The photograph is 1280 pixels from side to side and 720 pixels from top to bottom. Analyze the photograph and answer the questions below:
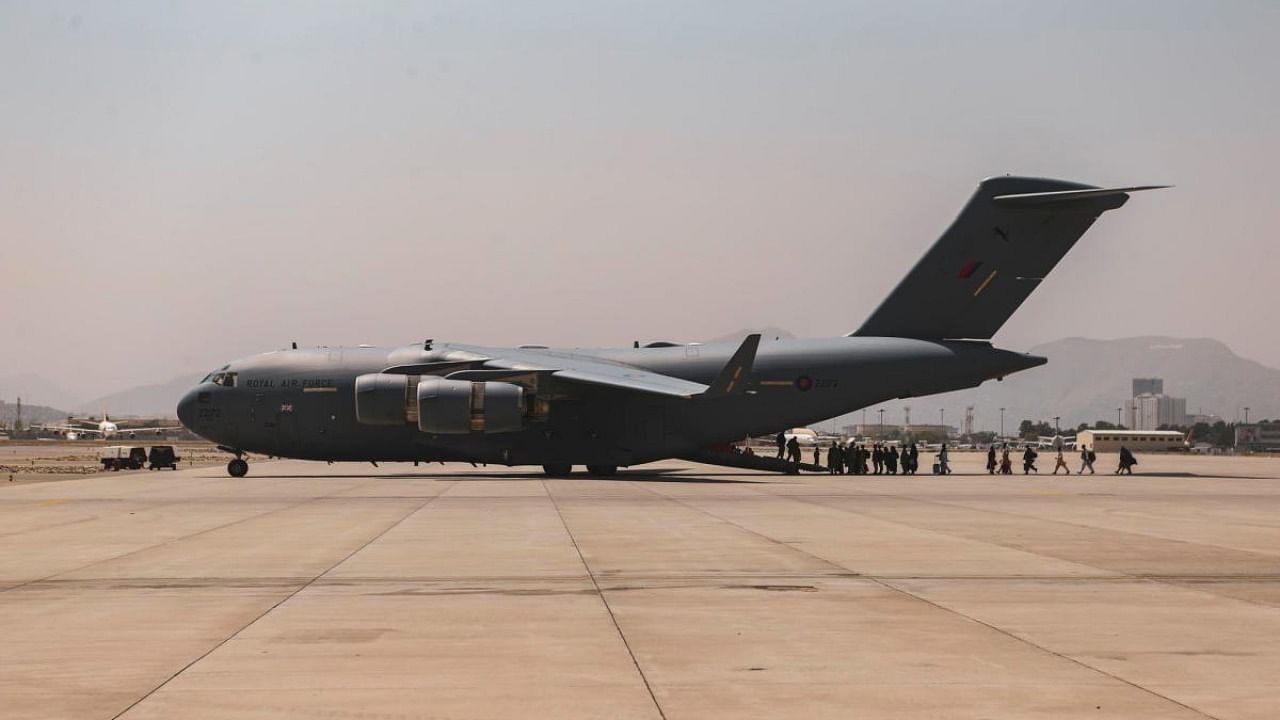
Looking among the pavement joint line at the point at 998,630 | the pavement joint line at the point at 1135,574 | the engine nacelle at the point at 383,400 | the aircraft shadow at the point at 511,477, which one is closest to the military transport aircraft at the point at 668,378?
the engine nacelle at the point at 383,400

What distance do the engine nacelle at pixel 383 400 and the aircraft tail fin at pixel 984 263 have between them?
1375 centimetres

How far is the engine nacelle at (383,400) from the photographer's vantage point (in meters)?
37.3

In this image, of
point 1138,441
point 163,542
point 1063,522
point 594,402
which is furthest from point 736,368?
point 1138,441

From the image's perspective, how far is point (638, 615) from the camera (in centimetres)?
1104

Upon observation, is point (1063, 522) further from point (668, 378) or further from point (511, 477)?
point (511, 477)

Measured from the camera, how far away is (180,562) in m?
15.2

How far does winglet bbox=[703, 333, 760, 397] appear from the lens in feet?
115

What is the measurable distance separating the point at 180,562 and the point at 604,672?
842cm

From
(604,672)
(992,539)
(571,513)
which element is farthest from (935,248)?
(604,672)

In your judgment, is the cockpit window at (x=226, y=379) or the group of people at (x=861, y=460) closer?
the cockpit window at (x=226, y=379)

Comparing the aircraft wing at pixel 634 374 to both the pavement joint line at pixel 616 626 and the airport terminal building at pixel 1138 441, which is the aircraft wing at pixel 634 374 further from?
the airport terminal building at pixel 1138 441

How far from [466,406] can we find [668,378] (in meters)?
5.88

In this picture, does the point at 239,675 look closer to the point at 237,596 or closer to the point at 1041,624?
the point at 237,596

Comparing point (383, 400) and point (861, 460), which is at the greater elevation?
point (383, 400)
